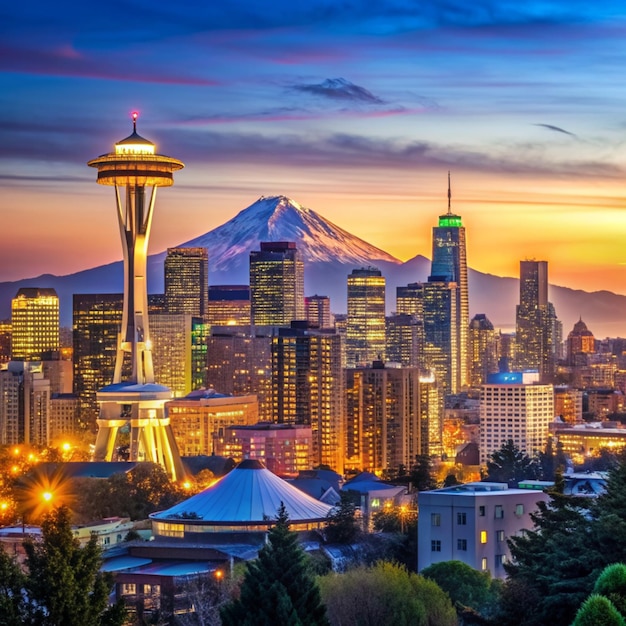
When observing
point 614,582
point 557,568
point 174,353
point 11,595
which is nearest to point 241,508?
point 557,568

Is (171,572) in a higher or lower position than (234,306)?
lower

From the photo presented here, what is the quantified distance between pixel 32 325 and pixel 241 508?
114 metres

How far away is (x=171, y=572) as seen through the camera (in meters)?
49.9

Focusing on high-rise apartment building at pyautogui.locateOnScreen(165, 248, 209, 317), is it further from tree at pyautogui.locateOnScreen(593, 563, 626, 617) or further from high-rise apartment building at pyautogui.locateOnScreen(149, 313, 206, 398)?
tree at pyautogui.locateOnScreen(593, 563, 626, 617)

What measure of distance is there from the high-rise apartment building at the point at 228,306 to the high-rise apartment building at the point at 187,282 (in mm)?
2318

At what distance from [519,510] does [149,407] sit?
5035 cm

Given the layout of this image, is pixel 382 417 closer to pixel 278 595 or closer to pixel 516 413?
pixel 516 413

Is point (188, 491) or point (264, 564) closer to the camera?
point (264, 564)

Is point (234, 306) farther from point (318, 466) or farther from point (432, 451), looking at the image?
point (318, 466)

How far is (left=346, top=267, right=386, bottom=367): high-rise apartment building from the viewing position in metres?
190

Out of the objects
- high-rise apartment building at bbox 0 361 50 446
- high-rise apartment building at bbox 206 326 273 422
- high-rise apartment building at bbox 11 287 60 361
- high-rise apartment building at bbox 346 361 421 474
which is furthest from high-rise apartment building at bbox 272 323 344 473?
high-rise apartment building at bbox 11 287 60 361

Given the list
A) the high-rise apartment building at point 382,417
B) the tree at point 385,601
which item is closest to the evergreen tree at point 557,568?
the tree at point 385,601

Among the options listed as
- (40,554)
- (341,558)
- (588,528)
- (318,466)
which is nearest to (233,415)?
(318,466)

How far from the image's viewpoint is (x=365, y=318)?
193m
